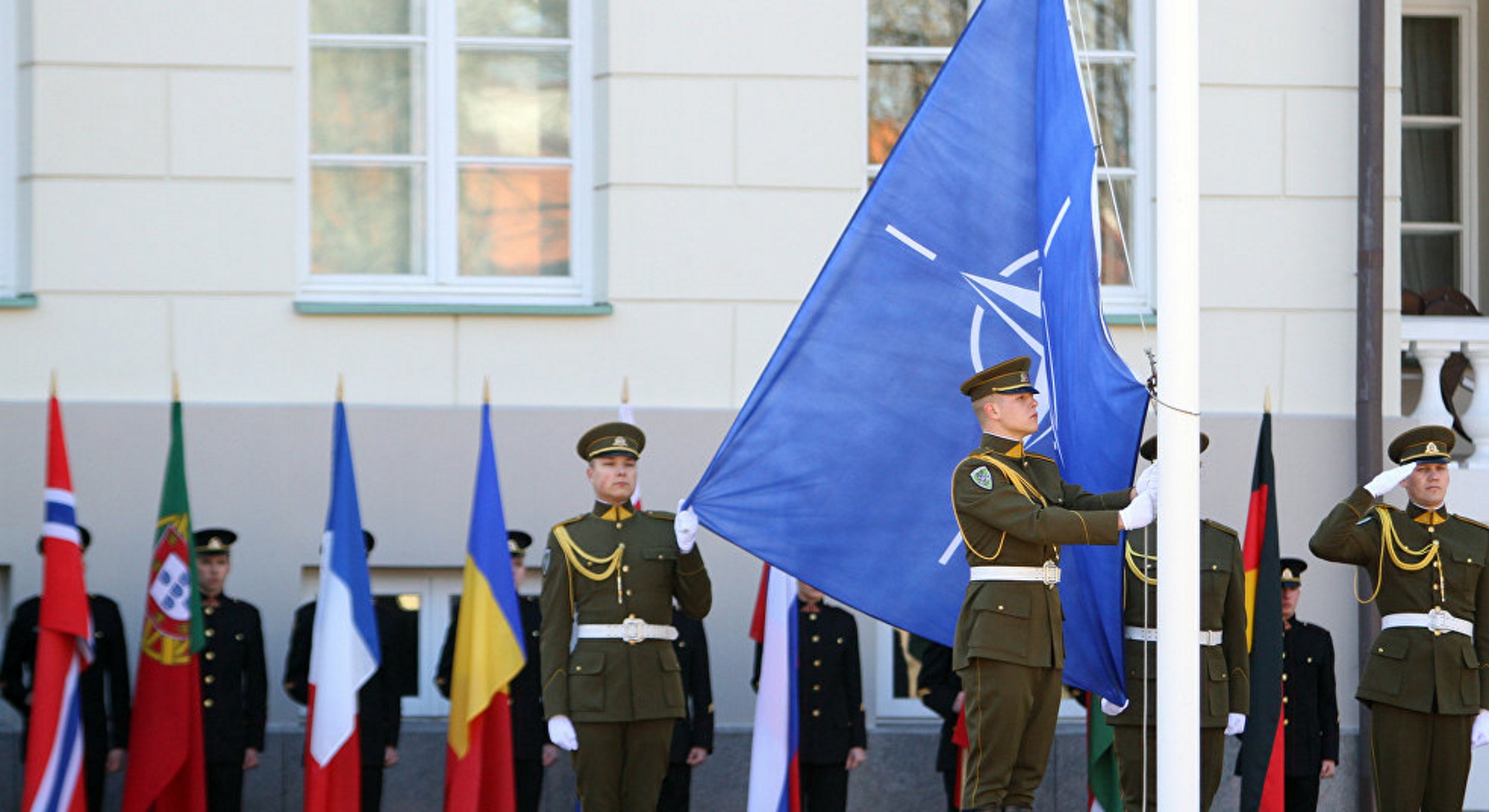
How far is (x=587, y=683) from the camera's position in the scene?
617 cm

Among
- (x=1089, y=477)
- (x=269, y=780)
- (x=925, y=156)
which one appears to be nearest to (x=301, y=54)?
(x=269, y=780)

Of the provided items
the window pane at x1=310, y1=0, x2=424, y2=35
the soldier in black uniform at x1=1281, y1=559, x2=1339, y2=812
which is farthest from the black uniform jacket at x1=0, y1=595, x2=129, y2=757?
the soldier in black uniform at x1=1281, y1=559, x2=1339, y2=812

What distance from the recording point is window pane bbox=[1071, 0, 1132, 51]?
8.53 meters

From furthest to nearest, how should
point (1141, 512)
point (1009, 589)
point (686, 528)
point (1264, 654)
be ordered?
point (1264, 654)
point (686, 528)
point (1009, 589)
point (1141, 512)

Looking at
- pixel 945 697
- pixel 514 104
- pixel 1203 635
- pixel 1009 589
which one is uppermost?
pixel 514 104

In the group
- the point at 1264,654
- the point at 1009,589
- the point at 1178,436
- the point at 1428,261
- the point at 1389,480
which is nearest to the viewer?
the point at 1178,436

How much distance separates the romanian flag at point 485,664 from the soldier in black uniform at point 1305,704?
121 inches

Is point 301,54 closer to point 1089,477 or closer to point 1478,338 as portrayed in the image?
→ point 1089,477

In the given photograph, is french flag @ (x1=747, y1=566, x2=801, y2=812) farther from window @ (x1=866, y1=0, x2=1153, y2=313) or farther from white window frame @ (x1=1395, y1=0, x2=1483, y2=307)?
white window frame @ (x1=1395, y1=0, x2=1483, y2=307)

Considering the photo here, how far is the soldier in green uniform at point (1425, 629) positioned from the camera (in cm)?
645

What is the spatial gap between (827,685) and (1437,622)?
2.35m

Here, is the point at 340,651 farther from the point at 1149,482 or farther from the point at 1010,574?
the point at 1149,482

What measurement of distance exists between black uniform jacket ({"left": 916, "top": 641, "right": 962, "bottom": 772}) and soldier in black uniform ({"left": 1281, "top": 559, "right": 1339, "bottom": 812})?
133cm

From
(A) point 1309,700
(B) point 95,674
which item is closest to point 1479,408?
(A) point 1309,700
